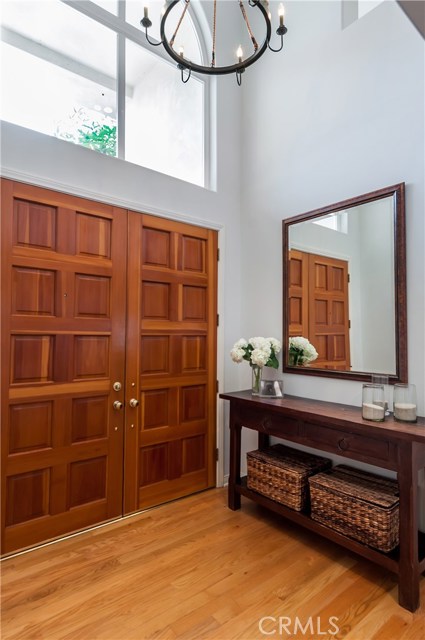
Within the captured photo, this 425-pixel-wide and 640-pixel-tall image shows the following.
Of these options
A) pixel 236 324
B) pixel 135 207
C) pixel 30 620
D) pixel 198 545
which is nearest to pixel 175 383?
pixel 236 324

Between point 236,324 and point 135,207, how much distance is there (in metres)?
1.35

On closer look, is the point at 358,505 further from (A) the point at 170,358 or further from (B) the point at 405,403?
(A) the point at 170,358

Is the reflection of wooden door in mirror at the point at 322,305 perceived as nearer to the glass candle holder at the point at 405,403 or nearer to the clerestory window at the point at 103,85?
the glass candle holder at the point at 405,403

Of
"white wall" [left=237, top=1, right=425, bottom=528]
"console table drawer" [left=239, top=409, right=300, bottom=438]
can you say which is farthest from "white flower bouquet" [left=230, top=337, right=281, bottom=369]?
"console table drawer" [left=239, top=409, right=300, bottom=438]

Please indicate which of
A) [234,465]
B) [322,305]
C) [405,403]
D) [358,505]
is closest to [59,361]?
[234,465]

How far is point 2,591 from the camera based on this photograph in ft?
6.03

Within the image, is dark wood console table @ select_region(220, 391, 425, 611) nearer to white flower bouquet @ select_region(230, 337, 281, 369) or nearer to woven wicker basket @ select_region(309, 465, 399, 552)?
woven wicker basket @ select_region(309, 465, 399, 552)

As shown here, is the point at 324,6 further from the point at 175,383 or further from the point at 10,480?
the point at 10,480

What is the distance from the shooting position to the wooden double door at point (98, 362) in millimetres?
2155

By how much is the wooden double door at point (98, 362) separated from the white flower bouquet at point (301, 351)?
2.27ft

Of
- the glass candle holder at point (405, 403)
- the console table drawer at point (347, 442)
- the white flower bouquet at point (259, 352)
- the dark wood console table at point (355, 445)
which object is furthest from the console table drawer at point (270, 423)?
the glass candle holder at point (405, 403)

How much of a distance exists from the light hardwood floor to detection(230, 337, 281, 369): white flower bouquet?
1159mm

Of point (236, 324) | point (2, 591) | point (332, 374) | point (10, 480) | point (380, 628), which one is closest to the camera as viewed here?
point (380, 628)

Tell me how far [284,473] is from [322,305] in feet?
4.00
